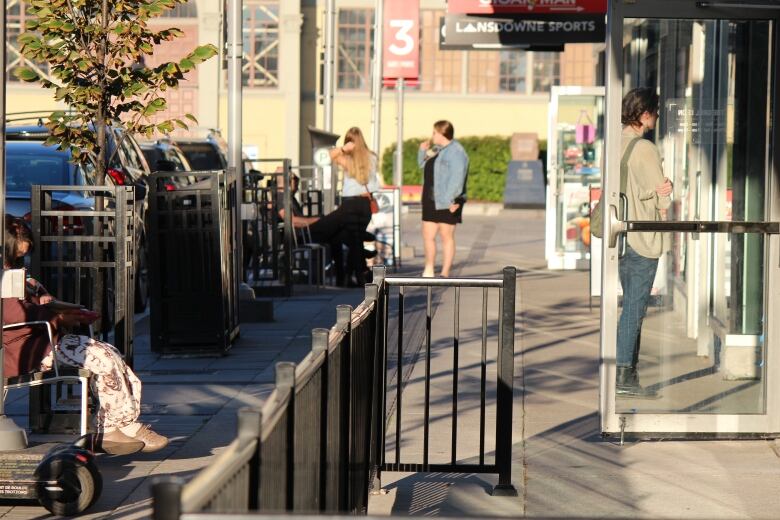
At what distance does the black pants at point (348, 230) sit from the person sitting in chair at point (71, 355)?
9.10m

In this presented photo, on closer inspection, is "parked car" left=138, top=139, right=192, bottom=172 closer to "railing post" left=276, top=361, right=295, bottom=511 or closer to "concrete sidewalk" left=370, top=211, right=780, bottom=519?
"concrete sidewalk" left=370, top=211, right=780, bottom=519

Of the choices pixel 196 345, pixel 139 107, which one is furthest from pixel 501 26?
pixel 139 107

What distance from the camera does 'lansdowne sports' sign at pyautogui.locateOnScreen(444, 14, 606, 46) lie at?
15.6 m

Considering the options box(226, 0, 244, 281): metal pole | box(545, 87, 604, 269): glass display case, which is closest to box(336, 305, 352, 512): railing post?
box(226, 0, 244, 281): metal pole

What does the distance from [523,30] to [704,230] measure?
858 centimetres

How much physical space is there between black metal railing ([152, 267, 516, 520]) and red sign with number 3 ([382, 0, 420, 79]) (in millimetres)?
16703

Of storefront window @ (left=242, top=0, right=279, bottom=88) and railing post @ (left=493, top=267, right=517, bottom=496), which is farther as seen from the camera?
storefront window @ (left=242, top=0, right=279, bottom=88)

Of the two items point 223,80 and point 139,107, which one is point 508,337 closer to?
point 139,107

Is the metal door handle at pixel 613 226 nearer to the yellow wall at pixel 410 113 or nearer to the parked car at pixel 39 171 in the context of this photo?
the parked car at pixel 39 171

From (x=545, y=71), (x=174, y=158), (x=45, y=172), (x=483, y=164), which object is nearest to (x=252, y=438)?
(x=45, y=172)

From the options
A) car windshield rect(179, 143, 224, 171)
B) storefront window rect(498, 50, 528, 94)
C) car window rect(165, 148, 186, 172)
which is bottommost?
car window rect(165, 148, 186, 172)

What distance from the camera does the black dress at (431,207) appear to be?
1617 cm

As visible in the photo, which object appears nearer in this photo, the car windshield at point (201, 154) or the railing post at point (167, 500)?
the railing post at point (167, 500)

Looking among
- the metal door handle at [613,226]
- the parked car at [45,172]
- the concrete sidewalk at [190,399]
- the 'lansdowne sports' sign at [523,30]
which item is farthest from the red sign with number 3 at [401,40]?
the metal door handle at [613,226]
